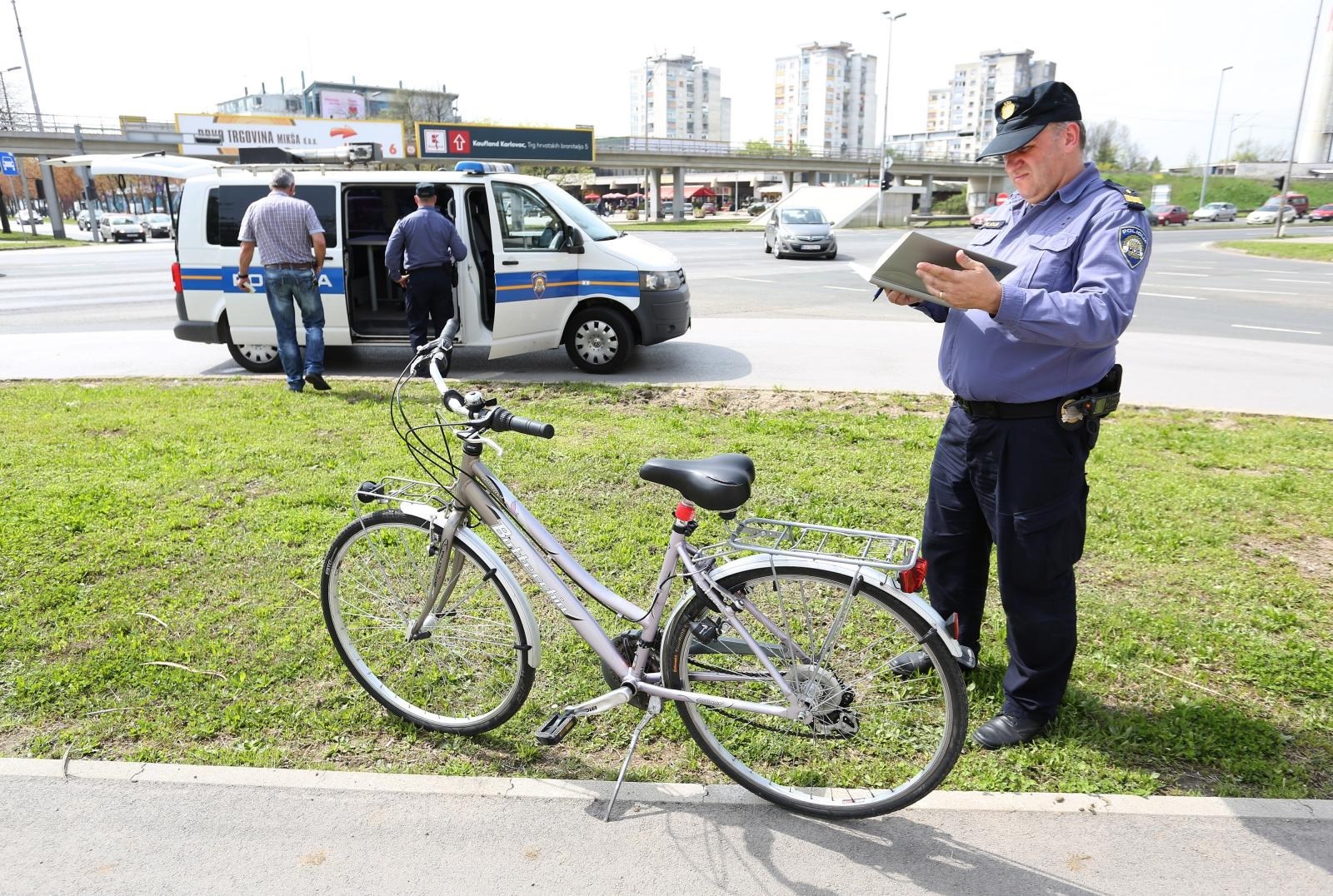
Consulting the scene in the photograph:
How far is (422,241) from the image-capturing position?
327 inches

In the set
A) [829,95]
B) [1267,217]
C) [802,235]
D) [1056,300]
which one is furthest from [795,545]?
[829,95]

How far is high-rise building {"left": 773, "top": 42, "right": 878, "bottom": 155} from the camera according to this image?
474 feet

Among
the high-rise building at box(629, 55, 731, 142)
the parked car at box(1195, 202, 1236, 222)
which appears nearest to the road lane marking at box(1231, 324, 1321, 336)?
the parked car at box(1195, 202, 1236, 222)

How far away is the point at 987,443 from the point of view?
2.91m

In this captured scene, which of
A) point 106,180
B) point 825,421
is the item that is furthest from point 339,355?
point 106,180

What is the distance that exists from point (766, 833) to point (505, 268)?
22.5ft

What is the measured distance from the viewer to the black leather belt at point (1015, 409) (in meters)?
2.78

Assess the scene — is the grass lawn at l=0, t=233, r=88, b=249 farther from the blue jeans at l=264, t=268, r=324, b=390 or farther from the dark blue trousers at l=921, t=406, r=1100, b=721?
the dark blue trousers at l=921, t=406, r=1100, b=721

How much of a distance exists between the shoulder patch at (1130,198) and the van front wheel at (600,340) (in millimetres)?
6407

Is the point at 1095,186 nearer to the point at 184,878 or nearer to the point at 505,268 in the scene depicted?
the point at 184,878

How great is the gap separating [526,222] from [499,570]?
651 centimetres

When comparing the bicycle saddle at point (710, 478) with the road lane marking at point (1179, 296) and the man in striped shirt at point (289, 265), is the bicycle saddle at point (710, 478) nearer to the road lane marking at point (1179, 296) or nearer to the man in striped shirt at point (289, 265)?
the man in striped shirt at point (289, 265)

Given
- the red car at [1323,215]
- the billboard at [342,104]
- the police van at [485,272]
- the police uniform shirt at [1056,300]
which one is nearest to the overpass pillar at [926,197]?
the red car at [1323,215]

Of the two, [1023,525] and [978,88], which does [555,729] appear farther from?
[978,88]
